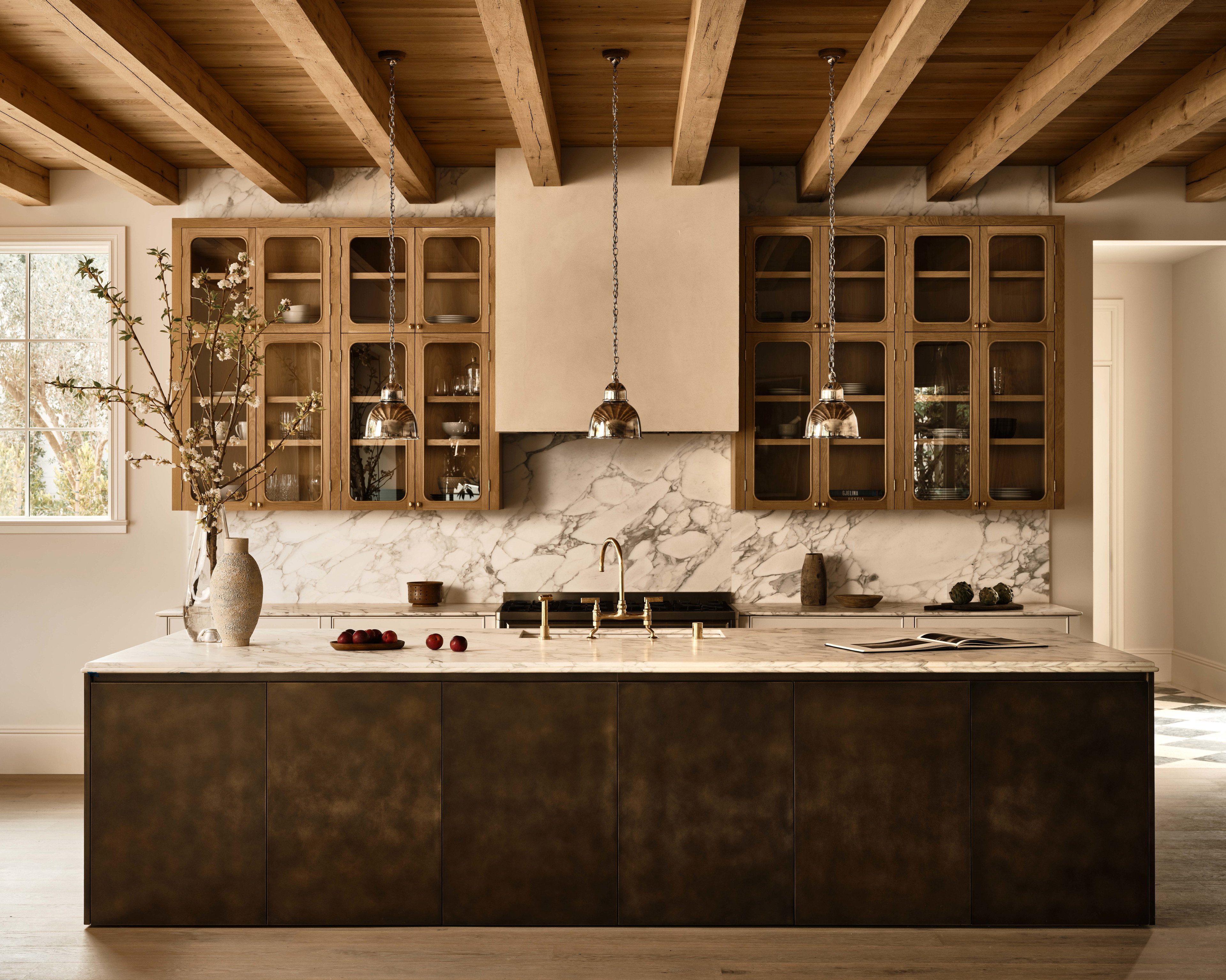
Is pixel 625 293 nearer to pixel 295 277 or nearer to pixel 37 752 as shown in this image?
pixel 295 277

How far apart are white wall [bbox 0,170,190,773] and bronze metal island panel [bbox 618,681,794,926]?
10.4 ft

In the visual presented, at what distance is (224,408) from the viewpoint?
4930mm

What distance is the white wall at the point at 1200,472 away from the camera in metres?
6.31

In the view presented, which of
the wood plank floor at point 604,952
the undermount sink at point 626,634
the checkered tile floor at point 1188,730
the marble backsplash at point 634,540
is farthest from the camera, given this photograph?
the marble backsplash at point 634,540

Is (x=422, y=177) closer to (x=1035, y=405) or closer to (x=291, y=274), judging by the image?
(x=291, y=274)

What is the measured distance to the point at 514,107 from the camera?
12.5ft

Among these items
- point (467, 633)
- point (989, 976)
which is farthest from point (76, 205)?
point (989, 976)

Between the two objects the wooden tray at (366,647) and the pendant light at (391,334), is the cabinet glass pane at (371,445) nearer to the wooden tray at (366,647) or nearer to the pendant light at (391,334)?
the pendant light at (391,334)

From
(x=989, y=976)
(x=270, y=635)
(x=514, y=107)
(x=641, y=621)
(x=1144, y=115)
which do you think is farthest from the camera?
(x=641, y=621)

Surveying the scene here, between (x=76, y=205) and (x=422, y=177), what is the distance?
1.91m

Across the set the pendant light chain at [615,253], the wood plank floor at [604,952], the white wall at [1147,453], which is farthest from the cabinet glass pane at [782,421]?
the white wall at [1147,453]

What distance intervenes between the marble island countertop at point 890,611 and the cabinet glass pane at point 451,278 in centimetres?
200

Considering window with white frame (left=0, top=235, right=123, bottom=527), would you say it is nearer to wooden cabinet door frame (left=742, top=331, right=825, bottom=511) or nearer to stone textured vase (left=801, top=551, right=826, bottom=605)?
wooden cabinet door frame (left=742, top=331, right=825, bottom=511)

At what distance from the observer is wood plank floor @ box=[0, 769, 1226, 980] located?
277 centimetres
